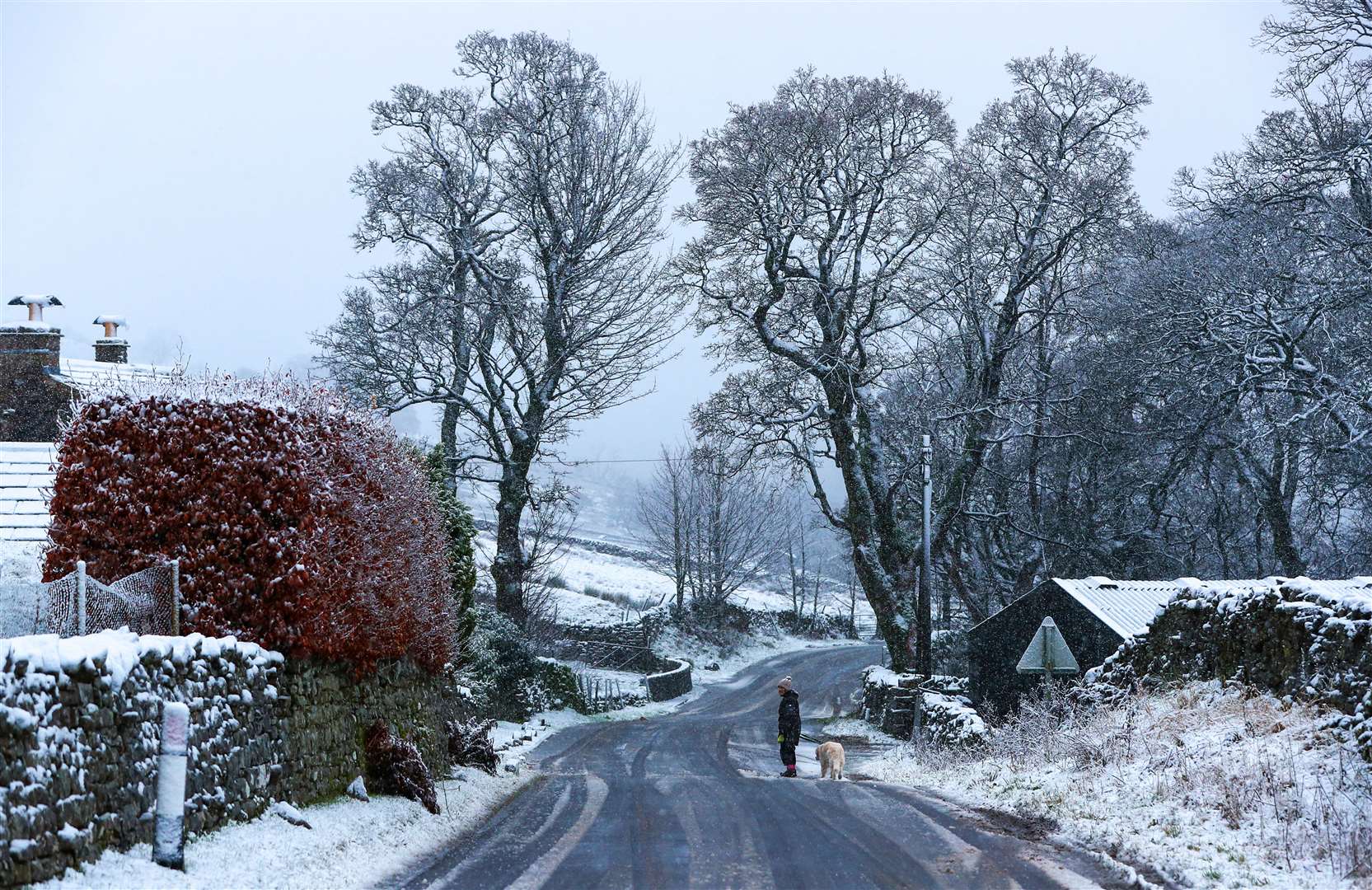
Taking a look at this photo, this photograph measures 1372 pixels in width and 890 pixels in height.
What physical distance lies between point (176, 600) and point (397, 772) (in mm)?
2943

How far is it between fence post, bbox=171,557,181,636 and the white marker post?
2102 millimetres

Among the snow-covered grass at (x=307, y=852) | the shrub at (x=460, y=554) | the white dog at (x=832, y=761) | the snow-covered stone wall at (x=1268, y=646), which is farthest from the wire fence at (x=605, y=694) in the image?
the snow-covered grass at (x=307, y=852)

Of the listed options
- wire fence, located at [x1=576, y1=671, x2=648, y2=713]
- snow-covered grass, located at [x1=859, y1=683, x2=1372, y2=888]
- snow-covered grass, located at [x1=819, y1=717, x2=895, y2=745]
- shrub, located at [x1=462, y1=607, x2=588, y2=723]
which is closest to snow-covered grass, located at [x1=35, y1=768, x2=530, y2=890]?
snow-covered grass, located at [x1=859, y1=683, x2=1372, y2=888]

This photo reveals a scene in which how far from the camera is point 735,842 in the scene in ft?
29.9

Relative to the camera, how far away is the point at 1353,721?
27.5 ft

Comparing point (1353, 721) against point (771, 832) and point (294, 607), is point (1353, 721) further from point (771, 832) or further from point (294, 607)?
point (294, 607)

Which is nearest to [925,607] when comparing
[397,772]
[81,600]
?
[397,772]

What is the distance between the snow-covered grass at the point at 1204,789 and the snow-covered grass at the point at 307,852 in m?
5.30

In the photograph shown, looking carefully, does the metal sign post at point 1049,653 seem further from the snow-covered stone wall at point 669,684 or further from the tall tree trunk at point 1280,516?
the snow-covered stone wall at point 669,684

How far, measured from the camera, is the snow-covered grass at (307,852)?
6.24 meters

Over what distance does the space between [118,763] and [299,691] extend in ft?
9.83

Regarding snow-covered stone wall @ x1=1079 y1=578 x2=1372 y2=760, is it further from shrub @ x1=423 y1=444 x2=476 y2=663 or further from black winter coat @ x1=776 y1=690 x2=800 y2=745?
shrub @ x1=423 y1=444 x2=476 y2=663

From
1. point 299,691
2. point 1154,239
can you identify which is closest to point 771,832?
point 299,691

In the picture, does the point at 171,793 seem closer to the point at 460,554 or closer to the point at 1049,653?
the point at 1049,653
